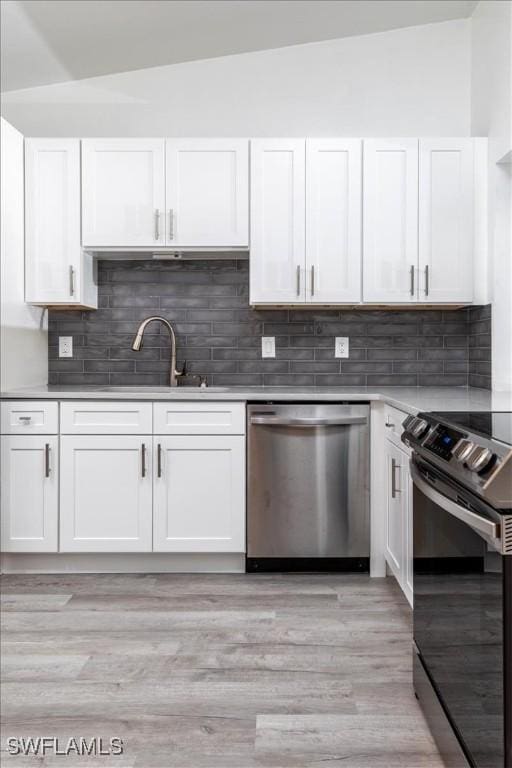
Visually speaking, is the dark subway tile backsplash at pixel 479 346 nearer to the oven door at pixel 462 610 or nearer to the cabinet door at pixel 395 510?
the cabinet door at pixel 395 510

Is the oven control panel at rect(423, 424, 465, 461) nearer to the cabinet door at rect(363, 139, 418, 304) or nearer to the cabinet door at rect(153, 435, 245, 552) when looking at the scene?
the cabinet door at rect(153, 435, 245, 552)

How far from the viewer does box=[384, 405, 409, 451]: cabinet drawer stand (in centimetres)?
254

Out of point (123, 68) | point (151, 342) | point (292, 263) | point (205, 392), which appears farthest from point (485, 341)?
point (123, 68)

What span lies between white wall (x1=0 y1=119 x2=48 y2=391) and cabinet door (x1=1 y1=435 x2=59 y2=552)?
1.13 feet

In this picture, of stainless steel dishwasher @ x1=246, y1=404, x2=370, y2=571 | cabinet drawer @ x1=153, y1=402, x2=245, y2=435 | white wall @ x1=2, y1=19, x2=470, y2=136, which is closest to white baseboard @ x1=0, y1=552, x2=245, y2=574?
stainless steel dishwasher @ x1=246, y1=404, x2=370, y2=571

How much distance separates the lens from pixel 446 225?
10.5ft

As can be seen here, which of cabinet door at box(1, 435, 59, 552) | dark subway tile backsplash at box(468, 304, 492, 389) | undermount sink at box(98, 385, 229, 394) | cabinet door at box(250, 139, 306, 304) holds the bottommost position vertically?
cabinet door at box(1, 435, 59, 552)

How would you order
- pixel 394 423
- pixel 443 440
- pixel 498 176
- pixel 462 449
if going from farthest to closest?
pixel 498 176 < pixel 394 423 < pixel 443 440 < pixel 462 449

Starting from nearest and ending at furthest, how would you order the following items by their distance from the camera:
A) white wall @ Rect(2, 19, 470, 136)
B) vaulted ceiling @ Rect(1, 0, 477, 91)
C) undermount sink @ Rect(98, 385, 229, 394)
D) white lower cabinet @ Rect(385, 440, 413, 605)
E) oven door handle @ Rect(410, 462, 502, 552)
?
1. oven door handle @ Rect(410, 462, 502, 552)
2. white lower cabinet @ Rect(385, 440, 413, 605)
3. vaulted ceiling @ Rect(1, 0, 477, 91)
4. undermount sink @ Rect(98, 385, 229, 394)
5. white wall @ Rect(2, 19, 470, 136)

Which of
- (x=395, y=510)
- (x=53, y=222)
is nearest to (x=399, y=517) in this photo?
(x=395, y=510)

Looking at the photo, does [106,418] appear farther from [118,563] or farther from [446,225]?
[446,225]

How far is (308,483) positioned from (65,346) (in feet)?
5.46

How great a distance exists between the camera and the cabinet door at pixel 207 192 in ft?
10.5

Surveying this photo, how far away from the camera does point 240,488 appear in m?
3.00
